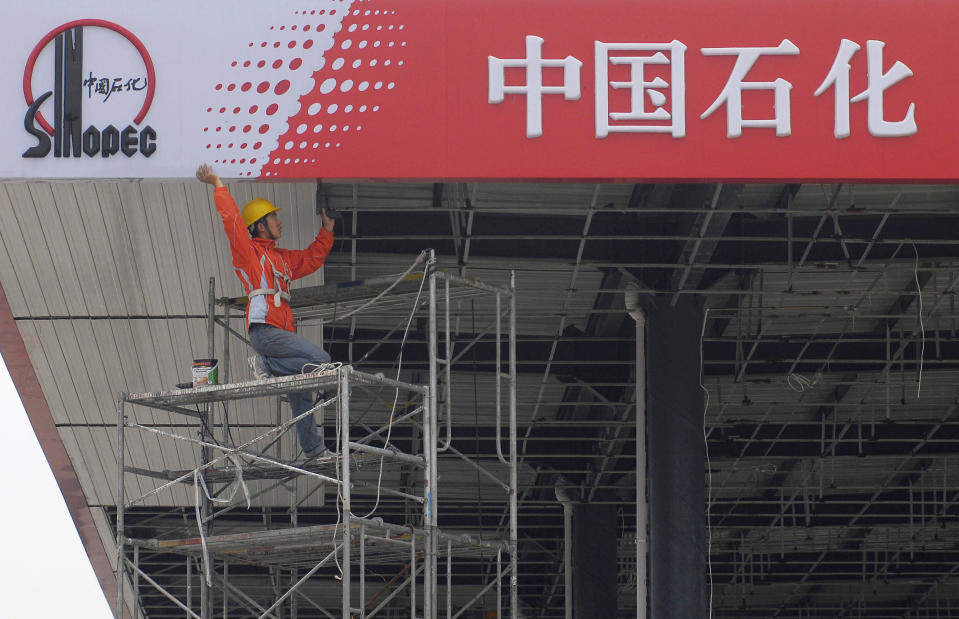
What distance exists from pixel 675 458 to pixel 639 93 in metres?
7.45

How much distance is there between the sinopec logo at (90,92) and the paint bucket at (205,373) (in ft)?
7.77

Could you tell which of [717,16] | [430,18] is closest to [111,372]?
[430,18]

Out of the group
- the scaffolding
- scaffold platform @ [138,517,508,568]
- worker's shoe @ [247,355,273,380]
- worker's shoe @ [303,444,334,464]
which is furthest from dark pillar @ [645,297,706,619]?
worker's shoe @ [247,355,273,380]

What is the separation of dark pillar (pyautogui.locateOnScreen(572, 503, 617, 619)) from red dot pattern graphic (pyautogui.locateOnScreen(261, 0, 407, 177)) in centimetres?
1760

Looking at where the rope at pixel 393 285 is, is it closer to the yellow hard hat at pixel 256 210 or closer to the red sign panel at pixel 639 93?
the red sign panel at pixel 639 93

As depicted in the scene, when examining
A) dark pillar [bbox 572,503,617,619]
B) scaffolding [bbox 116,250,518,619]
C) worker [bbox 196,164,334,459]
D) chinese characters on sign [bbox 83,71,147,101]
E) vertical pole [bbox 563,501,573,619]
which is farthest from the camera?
vertical pole [bbox 563,501,573,619]

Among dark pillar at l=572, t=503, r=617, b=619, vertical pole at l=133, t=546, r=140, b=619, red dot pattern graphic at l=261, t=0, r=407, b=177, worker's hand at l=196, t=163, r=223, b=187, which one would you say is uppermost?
red dot pattern graphic at l=261, t=0, r=407, b=177

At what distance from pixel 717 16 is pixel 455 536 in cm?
636

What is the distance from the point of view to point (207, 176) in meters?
15.6

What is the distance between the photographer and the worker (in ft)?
53.3

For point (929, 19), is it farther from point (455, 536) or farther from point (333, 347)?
point (333, 347)

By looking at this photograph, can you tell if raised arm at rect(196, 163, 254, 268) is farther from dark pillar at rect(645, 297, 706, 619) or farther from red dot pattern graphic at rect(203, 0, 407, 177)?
dark pillar at rect(645, 297, 706, 619)

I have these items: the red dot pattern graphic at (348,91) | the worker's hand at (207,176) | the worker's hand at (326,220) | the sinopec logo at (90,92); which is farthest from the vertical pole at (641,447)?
the sinopec logo at (90,92)

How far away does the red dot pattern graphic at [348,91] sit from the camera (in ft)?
51.7
